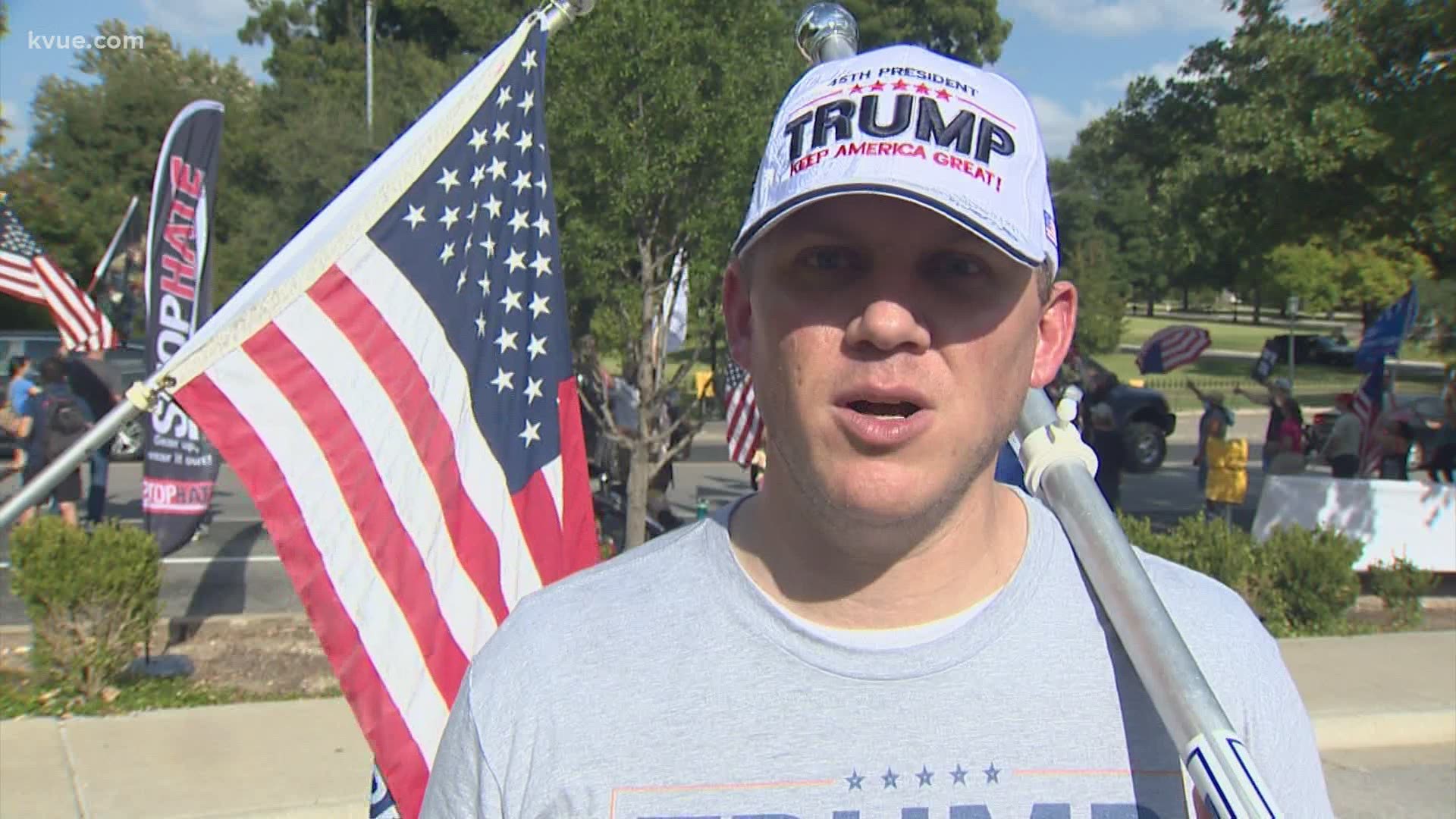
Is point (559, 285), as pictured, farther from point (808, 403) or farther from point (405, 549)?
point (808, 403)

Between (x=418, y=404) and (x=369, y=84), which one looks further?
(x=369, y=84)

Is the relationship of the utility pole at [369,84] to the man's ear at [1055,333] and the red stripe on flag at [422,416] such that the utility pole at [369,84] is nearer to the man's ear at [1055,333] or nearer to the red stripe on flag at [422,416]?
the red stripe on flag at [422,416]

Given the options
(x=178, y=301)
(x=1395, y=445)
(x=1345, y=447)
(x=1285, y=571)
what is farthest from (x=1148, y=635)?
(x=1395, y=445)

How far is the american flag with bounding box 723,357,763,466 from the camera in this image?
33.7 feet

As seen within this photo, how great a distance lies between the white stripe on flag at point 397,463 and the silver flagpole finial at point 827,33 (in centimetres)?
162

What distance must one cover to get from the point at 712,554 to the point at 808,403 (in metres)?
0.28

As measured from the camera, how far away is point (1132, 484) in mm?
19703

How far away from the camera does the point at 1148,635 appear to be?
61.7 inches

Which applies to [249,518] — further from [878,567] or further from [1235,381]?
[1235,381]

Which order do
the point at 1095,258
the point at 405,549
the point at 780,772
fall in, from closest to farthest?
the point at 780,772 < the point at 405,549 < the point at 1095,258

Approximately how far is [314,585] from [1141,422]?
19166 mm

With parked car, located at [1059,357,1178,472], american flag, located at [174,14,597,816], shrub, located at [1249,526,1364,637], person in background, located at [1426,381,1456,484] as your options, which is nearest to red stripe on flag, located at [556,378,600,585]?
american flag, located at [174,14,597,816]

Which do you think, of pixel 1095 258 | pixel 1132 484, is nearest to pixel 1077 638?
pixel 1132 484

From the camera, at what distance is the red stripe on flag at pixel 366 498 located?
3.63 m
